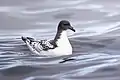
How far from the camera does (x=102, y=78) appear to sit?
14000 mm

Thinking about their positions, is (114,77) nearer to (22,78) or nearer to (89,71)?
(89,71)

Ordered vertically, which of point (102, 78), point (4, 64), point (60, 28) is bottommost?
point (102, 78)

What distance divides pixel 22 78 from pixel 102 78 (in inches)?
82.1

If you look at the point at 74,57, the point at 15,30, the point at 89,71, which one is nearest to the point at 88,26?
the point at 15,30

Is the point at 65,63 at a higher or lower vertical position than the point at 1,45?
lower

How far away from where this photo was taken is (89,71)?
1481cm

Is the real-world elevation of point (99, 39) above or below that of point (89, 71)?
above

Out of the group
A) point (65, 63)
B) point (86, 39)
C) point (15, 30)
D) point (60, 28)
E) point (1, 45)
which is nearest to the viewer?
point (65, 63)

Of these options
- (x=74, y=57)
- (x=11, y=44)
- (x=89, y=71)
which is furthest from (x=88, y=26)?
(x=89, y=71)

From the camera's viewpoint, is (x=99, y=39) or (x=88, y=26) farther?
(x=88, y=26)

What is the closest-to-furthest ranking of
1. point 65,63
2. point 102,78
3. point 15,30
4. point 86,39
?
1. point 102,78
2. point 65,63
3. point 86,39
4. point 15,30

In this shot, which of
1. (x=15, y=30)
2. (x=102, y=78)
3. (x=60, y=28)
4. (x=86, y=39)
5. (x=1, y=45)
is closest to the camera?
(x=102, y=78)

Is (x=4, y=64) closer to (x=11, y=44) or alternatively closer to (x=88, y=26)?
(x=11, y=44)

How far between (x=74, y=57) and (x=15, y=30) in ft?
25.2
